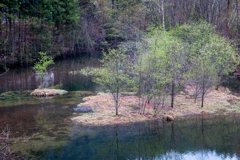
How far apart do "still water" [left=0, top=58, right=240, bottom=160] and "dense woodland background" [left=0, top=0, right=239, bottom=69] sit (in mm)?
16960

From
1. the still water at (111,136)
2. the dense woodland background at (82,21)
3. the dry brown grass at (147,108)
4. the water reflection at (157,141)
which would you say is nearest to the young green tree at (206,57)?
the dry brown grass at (147,108)

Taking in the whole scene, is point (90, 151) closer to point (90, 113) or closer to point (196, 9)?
point (90, 113)

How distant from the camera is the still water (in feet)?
38.6

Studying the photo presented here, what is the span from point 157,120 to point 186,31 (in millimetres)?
21153

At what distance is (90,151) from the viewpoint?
12.0m

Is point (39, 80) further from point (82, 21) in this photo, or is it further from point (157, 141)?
point (82, 21)

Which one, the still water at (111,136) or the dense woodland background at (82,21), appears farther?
the dense woodland background at (82,21)

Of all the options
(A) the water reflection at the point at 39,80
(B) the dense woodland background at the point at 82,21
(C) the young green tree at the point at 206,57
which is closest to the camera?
(C) the young green tree at the point at 206,57

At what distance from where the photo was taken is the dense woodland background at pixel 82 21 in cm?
3503

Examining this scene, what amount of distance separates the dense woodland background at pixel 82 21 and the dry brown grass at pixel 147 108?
13533 millimetres

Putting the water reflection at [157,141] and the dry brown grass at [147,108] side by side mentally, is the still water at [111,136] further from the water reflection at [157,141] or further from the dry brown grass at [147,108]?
the dry brown grass at [147,108]

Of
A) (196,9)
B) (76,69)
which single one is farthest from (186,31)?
(76,69)

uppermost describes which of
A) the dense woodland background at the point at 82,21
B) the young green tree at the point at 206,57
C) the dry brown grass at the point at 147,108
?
the dense woodland background at the point at 82,21

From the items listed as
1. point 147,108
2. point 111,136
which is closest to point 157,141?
point 111,136
